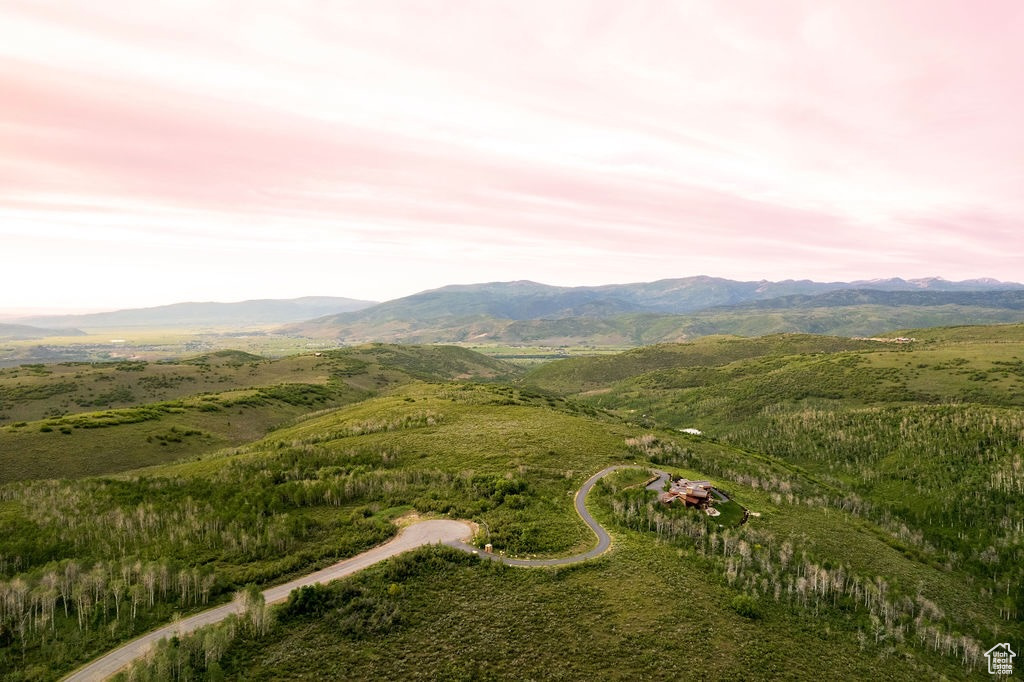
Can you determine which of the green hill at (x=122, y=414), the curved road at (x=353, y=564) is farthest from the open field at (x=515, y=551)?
the curved road at (x=353, y=564)

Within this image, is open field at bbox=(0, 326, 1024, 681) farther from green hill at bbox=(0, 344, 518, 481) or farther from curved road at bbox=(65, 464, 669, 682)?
curved road at bbox=(65, 464, 669, 682)

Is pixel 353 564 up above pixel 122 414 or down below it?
below
